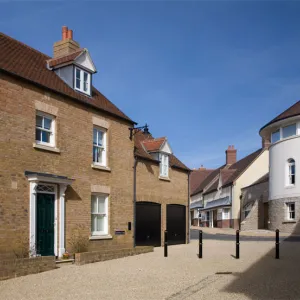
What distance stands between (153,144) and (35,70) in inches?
320

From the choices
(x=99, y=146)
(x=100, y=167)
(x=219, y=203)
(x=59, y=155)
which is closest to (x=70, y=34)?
(x=99, y=146)

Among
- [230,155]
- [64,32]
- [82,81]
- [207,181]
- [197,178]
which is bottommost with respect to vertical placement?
[207,181]

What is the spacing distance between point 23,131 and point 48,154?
4.19 feet

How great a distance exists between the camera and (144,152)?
69.4 feet

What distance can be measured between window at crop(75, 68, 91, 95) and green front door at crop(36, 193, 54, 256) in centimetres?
478

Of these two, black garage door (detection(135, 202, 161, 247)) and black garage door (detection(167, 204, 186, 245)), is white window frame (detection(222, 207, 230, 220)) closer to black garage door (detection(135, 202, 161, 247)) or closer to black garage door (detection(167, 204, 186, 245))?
black garage door (detection(167, 204, 186, 245))

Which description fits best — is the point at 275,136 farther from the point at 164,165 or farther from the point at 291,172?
the point at 164,165

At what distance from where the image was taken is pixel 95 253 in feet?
47.1

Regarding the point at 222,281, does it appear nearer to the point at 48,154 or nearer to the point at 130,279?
the point at 130,279

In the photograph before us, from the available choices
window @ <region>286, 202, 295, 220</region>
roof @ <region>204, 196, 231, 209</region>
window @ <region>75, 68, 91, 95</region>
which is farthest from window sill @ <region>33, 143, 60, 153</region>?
roof @ <region>204, 196, 231, 209</region>

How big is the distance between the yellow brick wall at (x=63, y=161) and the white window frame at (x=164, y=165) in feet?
10.5

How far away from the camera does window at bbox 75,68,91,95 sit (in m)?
16.9

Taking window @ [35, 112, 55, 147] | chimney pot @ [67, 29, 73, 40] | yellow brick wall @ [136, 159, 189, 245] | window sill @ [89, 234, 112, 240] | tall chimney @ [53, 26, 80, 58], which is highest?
chimney pot @ [67, 29, 73, 40]

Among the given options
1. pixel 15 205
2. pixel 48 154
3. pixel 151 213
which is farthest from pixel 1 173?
pixel 151 213
